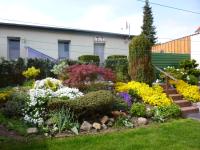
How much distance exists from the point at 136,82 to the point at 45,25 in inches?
362

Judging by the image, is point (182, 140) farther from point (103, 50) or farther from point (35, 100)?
point (103, 50)

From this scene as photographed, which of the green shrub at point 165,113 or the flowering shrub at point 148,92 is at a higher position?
the flowering shrub at point 148,92

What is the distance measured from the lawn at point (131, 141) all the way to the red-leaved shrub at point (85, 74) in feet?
9.34

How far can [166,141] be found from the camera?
301 inches

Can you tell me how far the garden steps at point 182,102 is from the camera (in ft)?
38.1

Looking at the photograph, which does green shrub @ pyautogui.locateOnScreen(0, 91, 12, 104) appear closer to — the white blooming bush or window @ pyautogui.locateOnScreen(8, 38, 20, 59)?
the white blooming bush

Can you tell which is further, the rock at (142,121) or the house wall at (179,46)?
the house wall at (179,46)

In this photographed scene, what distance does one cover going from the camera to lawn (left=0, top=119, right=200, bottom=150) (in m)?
7.06

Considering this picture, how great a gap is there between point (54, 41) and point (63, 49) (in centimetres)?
92

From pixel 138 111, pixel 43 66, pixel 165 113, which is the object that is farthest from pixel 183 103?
pixel 43 66

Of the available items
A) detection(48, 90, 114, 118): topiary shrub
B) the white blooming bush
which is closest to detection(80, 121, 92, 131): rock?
detection(48, 90, 114, 118): topiary shrub

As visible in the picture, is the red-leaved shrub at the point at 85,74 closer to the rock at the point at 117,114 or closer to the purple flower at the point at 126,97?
the purple flower at the point at 126,97

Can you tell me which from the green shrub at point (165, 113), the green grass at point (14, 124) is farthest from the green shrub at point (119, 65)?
the green grass at point (14, 124)

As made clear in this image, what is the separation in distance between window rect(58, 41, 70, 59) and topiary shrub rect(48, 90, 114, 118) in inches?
469
